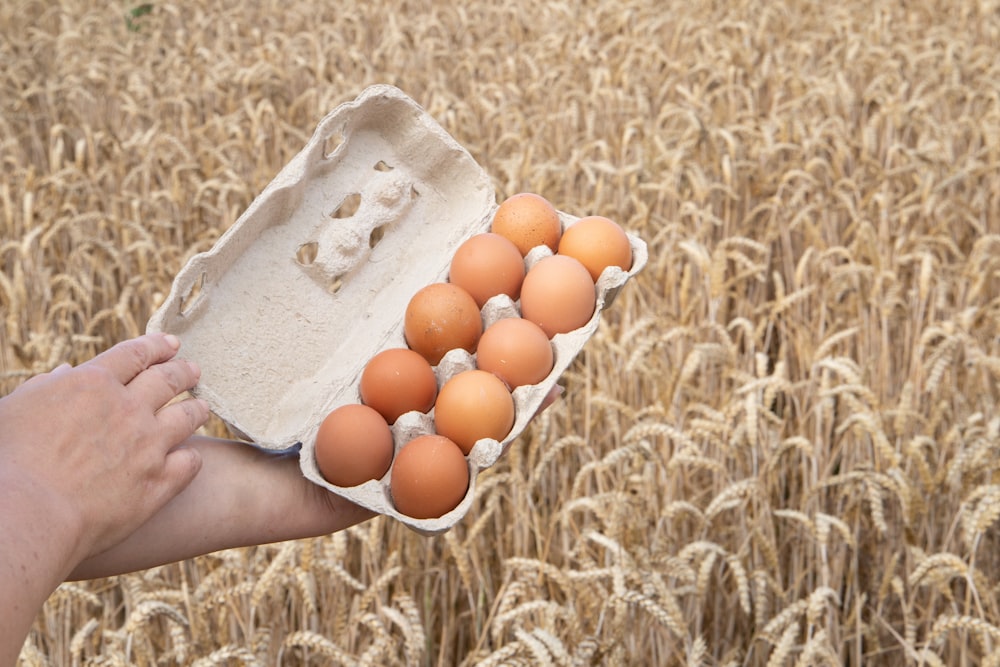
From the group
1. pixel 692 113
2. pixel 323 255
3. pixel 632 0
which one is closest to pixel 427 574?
pixel 323 255

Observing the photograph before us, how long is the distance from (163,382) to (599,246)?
2.30ft

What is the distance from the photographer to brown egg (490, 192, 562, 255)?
1.67m

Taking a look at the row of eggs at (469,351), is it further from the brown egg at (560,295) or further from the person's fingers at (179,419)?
the person's fingers at (179,419)

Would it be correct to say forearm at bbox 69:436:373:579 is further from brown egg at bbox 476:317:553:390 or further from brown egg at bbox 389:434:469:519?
brown egg at bbox 476:317:553:390

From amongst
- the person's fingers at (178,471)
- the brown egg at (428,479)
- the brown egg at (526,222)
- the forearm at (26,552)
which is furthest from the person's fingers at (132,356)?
the brown egg at (526,222)

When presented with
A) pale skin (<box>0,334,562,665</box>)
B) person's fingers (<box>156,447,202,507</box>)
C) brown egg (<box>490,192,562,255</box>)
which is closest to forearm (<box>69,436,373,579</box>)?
pale skin (<box>0,334,562,665</box>)

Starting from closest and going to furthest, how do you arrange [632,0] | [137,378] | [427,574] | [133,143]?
1. [137,378]
2. [427,574]
3. [133,143]
4. [632,0]

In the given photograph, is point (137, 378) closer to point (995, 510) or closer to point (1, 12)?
point (995, 510)

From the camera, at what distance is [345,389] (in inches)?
62.2

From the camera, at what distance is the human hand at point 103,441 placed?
1.07 metres

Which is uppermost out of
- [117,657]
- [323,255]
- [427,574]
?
[323,255]

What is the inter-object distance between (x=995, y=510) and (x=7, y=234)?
3.34 m

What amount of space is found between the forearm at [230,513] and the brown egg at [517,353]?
30 cm

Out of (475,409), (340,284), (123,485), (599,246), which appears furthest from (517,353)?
(123,485)
